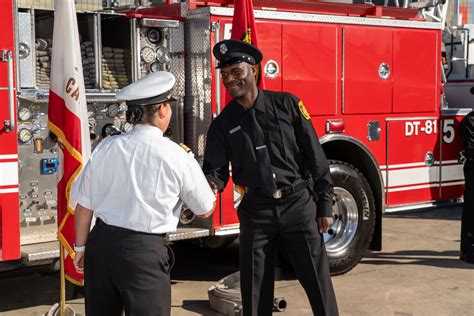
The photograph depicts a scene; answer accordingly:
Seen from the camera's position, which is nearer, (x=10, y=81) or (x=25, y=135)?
(x=10, y=81)

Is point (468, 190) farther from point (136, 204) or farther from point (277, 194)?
point (136, 204)

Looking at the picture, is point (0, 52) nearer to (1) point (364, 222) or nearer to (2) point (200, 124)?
(2) point (200, 124)

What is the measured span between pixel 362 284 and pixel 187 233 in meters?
1.63

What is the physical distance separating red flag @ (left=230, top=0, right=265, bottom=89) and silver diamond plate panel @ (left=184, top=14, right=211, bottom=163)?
54 centimetres

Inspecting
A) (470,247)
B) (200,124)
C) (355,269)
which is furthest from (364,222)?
(200,124)

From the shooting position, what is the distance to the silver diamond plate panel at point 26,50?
5.26 metres

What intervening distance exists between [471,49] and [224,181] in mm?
5959

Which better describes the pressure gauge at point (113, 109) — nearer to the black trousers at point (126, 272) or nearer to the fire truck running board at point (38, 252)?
the fire truck running board at point (38, 252)

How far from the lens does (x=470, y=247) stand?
721 cm

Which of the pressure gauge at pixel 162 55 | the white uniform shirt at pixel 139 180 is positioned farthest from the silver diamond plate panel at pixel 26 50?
the white uniform shirt at pixel 139 180

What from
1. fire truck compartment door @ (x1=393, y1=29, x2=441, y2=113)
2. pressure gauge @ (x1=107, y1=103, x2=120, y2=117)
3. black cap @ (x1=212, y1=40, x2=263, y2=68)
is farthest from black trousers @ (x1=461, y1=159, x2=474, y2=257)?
black cap @ (x1=212, y1=40, x2=263, y2=68)

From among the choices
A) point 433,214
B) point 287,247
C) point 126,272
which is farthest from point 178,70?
point 433,214

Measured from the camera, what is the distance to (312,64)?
6691 millimetres

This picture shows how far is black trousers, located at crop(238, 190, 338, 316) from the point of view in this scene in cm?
431
